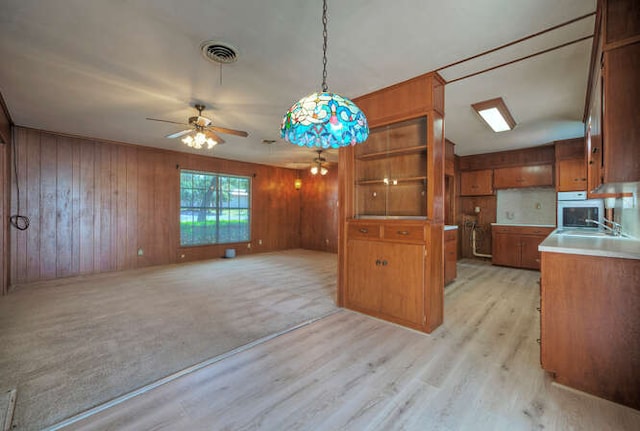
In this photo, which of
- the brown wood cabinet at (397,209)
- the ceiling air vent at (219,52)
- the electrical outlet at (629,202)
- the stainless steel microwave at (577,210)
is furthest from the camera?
the stainless steel microwave at (577,210)

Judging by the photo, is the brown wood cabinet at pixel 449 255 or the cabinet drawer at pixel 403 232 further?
the brown wood cabinet at pixel 449 255

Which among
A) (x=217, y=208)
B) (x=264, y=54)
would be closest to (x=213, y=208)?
(x=217, y=208)

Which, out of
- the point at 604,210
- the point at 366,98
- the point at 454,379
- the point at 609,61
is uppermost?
the point at 366,98

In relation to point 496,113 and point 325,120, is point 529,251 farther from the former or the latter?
point 325,120

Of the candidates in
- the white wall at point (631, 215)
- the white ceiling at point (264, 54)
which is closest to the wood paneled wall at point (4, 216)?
the white ceiling at point (264, 54)

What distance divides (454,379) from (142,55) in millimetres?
3678

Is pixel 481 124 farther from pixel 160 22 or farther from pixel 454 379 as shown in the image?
pixel 160 22

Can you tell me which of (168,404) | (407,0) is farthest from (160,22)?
(168,404)

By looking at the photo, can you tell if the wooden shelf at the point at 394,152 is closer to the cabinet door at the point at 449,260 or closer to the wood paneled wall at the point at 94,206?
the cabinet door at the point at 449,260

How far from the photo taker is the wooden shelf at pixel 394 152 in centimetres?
296

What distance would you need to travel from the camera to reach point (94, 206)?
Answer: 5250 millimetres

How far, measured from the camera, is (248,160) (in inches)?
293

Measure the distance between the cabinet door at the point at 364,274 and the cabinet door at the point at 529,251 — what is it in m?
4.37

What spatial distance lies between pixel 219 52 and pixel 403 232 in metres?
2.40
